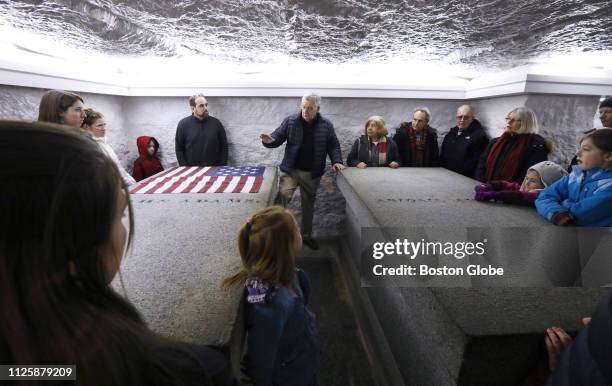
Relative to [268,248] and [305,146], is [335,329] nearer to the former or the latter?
[268,248]

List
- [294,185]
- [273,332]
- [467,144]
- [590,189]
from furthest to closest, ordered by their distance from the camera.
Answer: [294,185]
[467,144]
[590,189]
[273,332]

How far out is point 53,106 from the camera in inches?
71.9

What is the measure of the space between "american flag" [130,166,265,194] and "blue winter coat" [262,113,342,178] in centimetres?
32

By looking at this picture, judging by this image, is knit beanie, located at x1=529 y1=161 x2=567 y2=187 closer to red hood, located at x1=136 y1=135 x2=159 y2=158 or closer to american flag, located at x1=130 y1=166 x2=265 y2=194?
american flag, located at x1=130 y1=166 x2=265 y2=194

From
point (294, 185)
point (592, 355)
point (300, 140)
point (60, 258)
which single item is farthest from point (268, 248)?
point (294, 185)

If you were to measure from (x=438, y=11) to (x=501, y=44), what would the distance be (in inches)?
35.6

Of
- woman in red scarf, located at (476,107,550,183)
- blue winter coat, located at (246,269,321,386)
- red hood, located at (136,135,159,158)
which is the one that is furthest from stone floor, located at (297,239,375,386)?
red hood, located at (136,135,159,158)

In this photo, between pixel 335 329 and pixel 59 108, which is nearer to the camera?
pixel 59 108

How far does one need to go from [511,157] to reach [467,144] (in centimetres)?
68

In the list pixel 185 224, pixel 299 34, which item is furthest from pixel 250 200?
pixel 299 34

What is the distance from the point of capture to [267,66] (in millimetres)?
3148

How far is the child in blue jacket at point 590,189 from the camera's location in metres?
1.27

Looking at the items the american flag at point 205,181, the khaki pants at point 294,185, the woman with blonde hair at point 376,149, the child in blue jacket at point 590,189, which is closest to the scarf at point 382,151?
the woman with blonde hair at point 376,149

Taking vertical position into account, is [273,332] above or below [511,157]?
below
